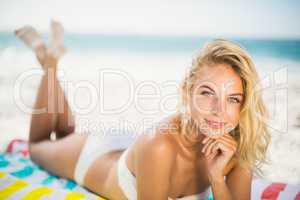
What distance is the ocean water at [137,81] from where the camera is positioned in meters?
1.37

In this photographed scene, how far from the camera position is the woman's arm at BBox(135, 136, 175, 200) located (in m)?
1.17

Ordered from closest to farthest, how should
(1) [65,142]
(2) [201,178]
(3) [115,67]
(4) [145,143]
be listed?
(4) [145,143], (2) [201,178], (3) [115,67], (1) [65,142]

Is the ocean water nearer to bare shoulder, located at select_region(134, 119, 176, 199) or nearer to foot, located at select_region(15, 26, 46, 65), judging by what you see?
foot, located at select_region(15, 26, 46, 65)

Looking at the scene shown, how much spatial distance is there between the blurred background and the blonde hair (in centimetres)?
8

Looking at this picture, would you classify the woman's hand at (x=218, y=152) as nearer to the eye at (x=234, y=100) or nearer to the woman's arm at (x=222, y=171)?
the woman's arm at (x=222, y=171)

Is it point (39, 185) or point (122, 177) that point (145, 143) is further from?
point (39, 185)

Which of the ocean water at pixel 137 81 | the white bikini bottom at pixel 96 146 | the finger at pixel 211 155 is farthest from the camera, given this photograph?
the white bikini bottom at pixel 96 146

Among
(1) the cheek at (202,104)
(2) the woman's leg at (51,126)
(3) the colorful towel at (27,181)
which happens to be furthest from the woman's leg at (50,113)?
(1) the cheek at (202,104)

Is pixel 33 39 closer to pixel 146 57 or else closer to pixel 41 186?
pixel 146 57

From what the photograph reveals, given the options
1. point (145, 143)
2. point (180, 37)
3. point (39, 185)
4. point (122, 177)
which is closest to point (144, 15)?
point (180, 37)

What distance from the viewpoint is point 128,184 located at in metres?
1.33

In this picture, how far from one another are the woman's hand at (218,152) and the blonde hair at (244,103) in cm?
6

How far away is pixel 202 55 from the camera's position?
4.03 ft

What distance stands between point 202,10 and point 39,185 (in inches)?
39.1
